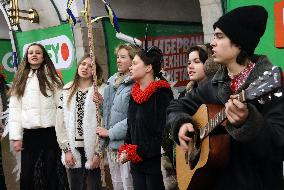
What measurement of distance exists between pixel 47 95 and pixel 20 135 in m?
0.46

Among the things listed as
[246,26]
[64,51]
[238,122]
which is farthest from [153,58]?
[64,51]

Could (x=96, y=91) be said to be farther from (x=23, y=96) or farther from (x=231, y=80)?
(x=231, y=80)

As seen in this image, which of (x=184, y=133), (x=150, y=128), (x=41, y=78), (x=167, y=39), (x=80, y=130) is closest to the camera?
(x=184, y=133)

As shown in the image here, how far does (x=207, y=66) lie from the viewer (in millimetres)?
3648

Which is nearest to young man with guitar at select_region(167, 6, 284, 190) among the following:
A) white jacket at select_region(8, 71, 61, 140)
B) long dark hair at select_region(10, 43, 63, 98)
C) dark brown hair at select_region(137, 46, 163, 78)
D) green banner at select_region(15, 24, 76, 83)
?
dark brown hair at select_region(137, 46, 163, 78)

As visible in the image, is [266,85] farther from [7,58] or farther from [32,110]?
[7,58]

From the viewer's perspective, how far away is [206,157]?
2.46m

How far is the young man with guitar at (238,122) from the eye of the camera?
2.18 meters

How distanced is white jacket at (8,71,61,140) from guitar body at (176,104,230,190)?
2391 mm

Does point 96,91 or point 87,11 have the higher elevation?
point 87,11

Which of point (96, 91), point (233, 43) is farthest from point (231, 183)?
point (96, 91)

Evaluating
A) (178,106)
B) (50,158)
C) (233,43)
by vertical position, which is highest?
(233,43)

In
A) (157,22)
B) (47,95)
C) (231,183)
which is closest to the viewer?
(231,183)

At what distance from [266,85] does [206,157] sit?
1.86 ft
